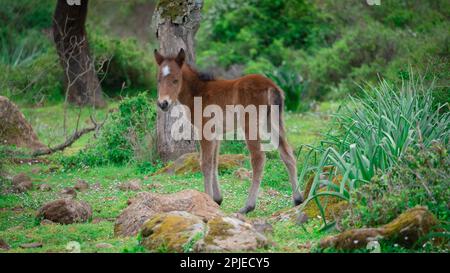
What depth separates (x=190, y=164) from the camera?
46.1 feet

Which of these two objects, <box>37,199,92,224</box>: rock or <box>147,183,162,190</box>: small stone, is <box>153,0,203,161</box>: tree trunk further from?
<box>37,199,92,224</box>: rock

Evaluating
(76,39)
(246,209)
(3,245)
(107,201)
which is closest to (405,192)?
(246,209)

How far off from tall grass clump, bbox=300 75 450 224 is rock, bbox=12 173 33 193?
16.9ft

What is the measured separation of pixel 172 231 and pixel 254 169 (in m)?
3.15

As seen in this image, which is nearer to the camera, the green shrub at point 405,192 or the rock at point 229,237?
the rock at point 229,237

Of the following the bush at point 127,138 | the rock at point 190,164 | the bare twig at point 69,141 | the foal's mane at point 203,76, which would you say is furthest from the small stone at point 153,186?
the bare twig at point 69,141

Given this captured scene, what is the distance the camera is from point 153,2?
35844mm

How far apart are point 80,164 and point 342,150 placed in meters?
6.61

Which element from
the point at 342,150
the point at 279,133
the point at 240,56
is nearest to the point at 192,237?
the point at 342,150

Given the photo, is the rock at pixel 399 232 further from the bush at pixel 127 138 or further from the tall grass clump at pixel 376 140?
the bush at pixel 127 138

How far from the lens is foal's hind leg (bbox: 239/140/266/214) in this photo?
10969 mm

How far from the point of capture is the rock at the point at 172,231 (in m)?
7.95

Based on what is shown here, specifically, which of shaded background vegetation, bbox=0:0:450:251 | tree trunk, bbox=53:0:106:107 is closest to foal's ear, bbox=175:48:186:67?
shaded background vegetation, bbox=0:0:450:251

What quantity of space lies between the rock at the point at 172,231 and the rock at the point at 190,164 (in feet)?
17.9
